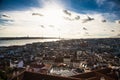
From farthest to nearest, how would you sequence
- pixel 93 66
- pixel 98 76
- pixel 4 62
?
pixel 93 66 < pixel 4 62 < pixel 98 76

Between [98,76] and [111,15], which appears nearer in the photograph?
[98,76]

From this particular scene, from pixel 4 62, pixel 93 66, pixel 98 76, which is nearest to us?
pixel 98 76

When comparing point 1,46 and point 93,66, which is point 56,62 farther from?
point 1,46

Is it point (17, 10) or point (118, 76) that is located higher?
point (17, 10)

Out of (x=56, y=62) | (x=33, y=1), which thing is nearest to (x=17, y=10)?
(x=33, y=1)

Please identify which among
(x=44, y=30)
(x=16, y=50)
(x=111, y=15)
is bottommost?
(x=16, y=50)

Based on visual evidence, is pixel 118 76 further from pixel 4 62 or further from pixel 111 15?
pixel 4 62
